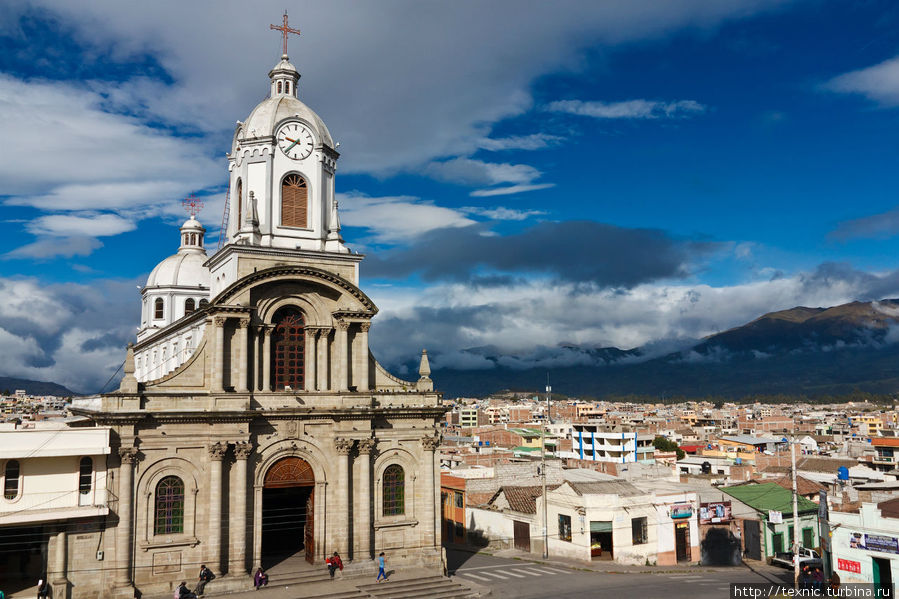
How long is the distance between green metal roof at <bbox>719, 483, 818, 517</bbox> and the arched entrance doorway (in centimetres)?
3027

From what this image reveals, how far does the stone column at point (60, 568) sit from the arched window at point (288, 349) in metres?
11.4

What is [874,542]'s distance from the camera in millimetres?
34812

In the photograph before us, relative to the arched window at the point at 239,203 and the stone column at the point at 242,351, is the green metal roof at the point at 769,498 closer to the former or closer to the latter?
the stone column at the point at 242,351

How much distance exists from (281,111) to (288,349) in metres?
13.2

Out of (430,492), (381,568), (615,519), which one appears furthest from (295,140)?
(615,519)

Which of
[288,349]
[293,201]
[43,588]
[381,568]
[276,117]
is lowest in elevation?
[381,568]

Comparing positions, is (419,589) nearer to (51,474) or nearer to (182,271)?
(51,474)

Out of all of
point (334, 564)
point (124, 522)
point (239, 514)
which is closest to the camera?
point (124, 522)

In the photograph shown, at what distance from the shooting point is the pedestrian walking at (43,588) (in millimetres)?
31781

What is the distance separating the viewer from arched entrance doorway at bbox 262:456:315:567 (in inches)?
1487

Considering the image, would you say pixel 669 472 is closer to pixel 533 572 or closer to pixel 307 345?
pixel 533 572

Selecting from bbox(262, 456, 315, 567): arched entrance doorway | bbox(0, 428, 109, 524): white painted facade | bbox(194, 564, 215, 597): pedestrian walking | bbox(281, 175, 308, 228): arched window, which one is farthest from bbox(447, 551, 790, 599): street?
bbox(281, 175, 308, 228): arched window

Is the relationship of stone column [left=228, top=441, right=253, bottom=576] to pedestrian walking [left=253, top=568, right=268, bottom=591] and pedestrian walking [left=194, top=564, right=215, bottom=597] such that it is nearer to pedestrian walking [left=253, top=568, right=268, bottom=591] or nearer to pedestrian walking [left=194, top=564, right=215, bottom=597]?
pedestrian walking [left=253, top=568, right=268, bottom=591]

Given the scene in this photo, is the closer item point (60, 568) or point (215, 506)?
point (60, 568)
